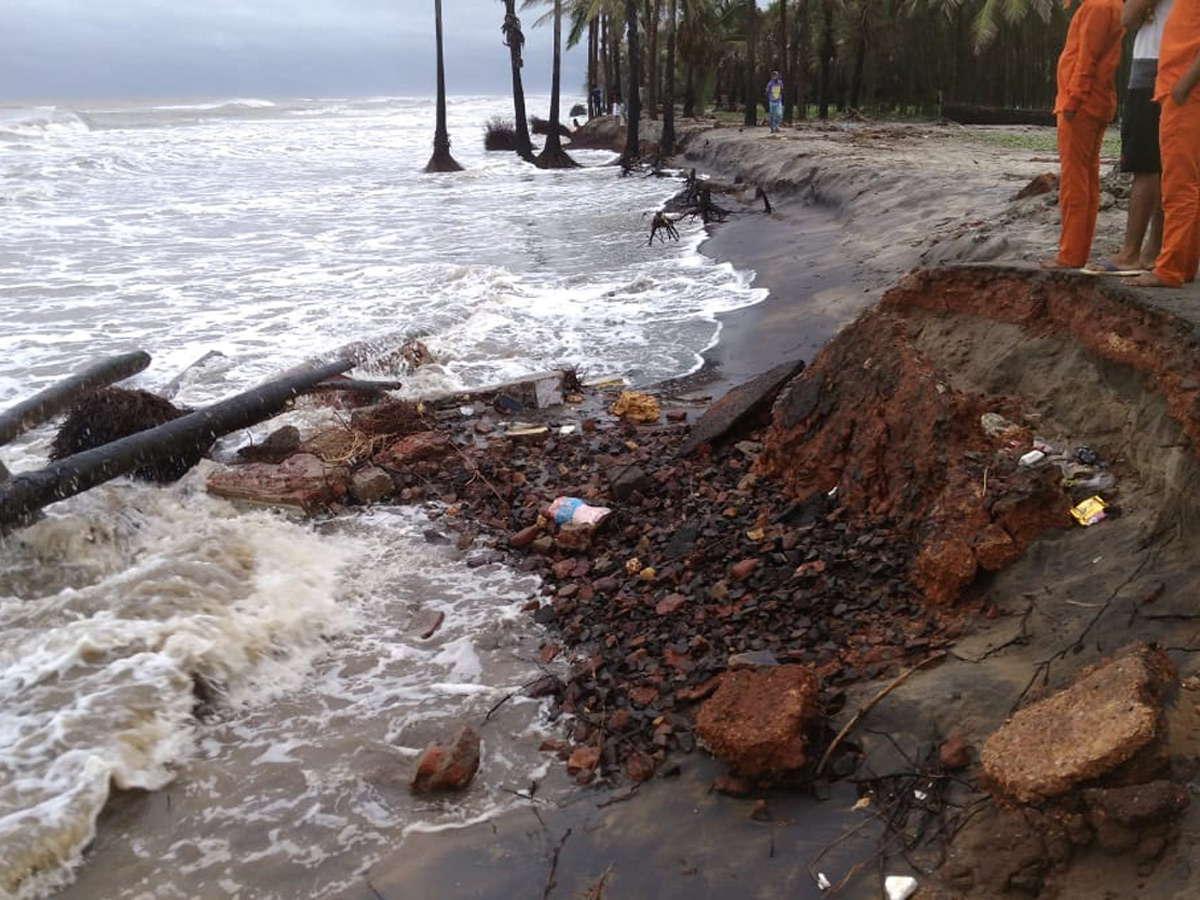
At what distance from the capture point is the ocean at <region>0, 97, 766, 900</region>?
327 cm

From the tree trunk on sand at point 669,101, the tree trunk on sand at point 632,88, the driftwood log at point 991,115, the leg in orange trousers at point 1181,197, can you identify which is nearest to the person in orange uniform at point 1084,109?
the leg in orange trousers at point 1181,197

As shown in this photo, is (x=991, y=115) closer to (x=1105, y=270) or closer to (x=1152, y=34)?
(x=1152, y=34)

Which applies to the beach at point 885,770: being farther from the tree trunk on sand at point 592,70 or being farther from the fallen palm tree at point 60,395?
the tree trunk on sand at point 592,70

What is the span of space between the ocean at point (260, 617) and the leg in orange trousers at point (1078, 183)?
3.55 meters

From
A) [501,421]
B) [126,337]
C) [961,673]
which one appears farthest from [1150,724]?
[126,337]

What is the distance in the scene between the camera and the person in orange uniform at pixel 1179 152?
4.23m

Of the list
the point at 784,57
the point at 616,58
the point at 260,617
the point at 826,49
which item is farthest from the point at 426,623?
the point at 616,58

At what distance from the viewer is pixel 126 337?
1038cm

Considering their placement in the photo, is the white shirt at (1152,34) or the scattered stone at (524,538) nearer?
the white shirt at (1152,34)

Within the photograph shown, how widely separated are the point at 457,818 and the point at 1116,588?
8.24 feet

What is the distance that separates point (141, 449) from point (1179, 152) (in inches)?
234

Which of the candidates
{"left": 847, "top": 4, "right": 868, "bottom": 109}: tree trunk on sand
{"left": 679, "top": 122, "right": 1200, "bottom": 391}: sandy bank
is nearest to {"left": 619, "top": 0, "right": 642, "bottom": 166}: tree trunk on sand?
{"left": 679, "top": 122, "right": 1200, "bottom": 391}: sandy bank

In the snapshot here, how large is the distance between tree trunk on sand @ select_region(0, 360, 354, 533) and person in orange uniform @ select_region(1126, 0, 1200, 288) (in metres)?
5.52

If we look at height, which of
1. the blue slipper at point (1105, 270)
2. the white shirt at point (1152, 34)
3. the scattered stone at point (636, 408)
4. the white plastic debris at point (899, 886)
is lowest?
the white plastic debris at point (899, 886)
